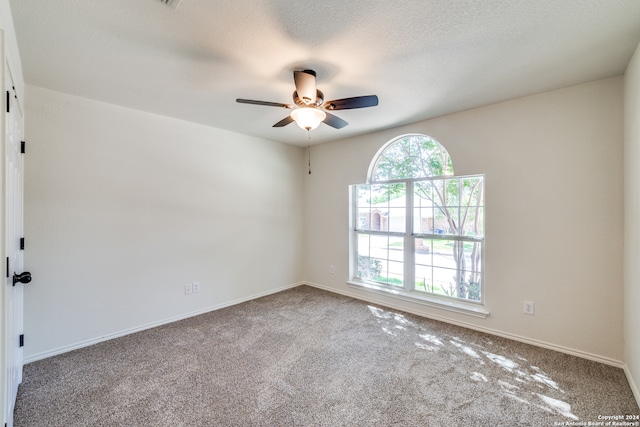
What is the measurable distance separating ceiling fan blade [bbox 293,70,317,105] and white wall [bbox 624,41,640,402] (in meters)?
2.19

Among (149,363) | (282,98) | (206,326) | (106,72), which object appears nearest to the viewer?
(106,72)

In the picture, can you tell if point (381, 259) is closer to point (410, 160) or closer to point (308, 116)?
point (410, 160)

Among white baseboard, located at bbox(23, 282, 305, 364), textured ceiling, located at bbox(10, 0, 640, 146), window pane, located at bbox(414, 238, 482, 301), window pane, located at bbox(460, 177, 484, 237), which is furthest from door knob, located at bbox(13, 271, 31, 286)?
window pane, located at bbox(460, 177, 484, 237)

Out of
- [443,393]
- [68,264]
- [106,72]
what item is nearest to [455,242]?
[443,393]

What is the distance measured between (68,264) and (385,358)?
3059mm

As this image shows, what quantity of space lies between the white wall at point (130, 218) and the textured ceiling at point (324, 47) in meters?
0.42

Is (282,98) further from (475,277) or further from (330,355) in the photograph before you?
(475,277)

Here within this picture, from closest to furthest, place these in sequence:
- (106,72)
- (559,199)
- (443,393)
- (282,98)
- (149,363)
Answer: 1. (443,393)
2. (106,72)
3. (149,363)
4. (559,199)
5. (282,98)

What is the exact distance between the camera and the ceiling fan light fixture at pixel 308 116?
215cm

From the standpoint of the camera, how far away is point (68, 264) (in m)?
2.55

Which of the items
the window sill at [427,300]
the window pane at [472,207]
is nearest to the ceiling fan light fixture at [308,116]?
the window pane at [472,207]

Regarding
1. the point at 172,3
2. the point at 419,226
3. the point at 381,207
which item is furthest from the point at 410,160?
the point at 172,3

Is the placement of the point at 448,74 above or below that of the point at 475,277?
above

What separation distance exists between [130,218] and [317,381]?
2.50 meters
